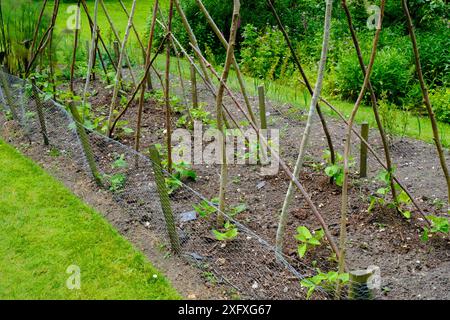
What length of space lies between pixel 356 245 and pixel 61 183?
8.13 ft

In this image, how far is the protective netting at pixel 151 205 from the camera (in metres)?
3.13

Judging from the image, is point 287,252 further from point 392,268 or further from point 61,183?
point 61,183

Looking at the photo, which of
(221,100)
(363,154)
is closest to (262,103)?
(363,154)

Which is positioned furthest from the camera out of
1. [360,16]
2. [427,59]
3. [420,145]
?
[360,16]

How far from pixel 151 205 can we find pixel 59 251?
719mm

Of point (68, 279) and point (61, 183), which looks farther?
point (61, 183)

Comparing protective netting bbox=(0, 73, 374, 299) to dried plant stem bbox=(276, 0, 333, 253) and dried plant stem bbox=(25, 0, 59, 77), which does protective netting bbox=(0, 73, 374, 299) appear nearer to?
dried plant stem bbox=(276, 0, 333, 253)

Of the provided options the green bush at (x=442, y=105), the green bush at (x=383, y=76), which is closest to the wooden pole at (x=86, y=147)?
the green bush at (x=383, y=76)

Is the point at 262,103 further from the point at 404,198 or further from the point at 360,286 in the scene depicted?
the point at 360,286

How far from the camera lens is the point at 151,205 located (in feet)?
12.9
